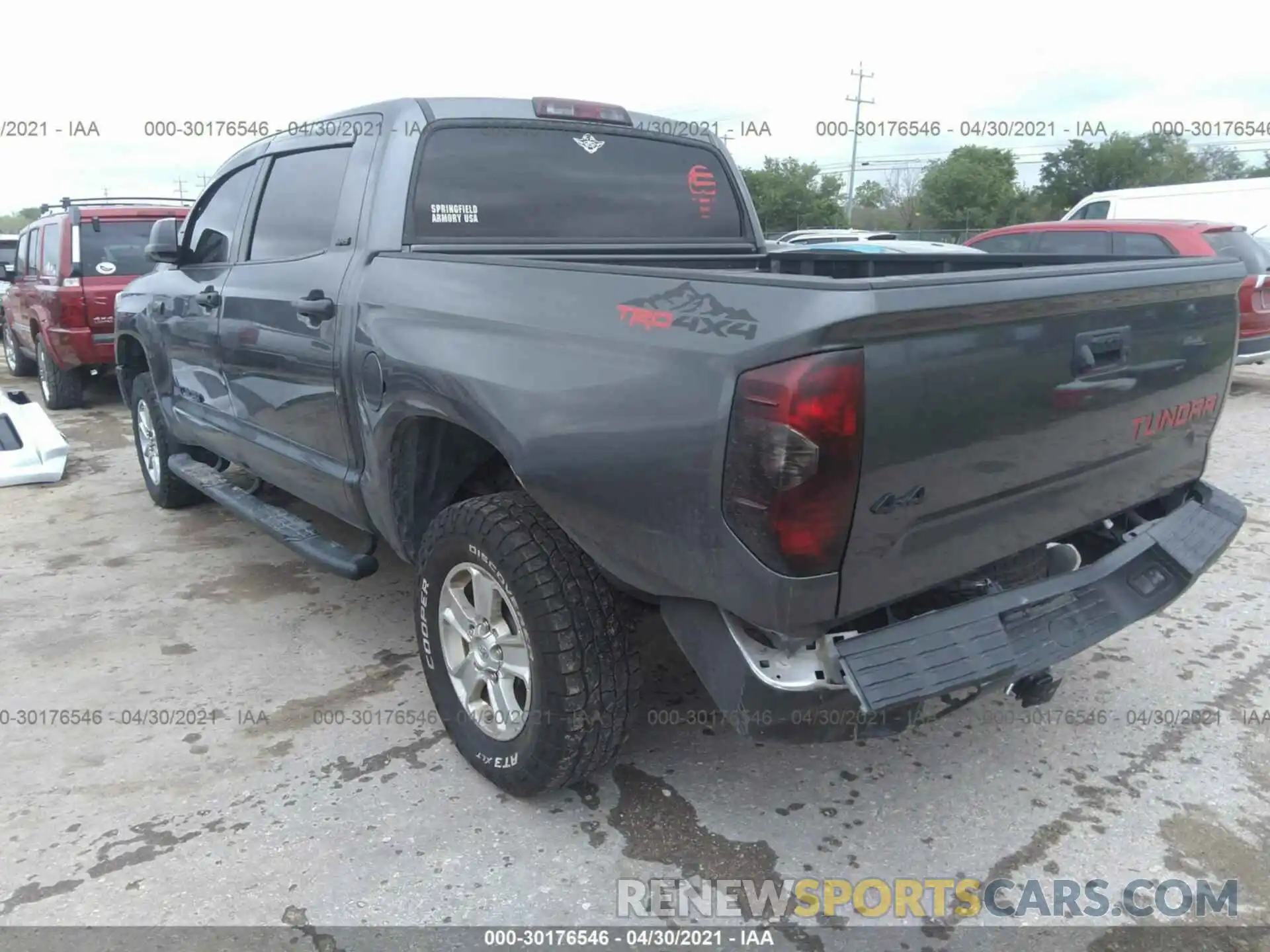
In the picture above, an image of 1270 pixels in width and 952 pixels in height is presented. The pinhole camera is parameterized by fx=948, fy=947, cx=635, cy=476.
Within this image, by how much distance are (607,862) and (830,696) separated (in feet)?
2.78

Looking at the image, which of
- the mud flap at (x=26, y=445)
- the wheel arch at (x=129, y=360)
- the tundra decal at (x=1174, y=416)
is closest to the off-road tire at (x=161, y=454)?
the wheel arch at (x=129, y=360)

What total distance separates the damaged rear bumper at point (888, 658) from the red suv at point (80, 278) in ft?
25.5

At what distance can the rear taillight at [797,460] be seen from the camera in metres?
1.85

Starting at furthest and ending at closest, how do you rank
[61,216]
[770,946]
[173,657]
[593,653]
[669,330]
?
[61,216] < [173,657] < [593,653] < [770,946] < [669,330]

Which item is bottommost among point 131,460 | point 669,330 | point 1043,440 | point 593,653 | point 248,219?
point 131,460

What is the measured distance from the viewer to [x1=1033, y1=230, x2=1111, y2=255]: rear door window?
363 inches

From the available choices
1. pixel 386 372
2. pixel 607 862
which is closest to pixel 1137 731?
pixel 607 862

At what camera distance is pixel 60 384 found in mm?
8961

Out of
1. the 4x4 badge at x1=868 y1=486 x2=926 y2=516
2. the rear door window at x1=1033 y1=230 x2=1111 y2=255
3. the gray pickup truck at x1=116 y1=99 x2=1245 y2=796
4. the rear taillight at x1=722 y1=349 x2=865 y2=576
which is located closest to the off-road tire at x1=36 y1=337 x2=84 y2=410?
the gray pickup truck at x1=116 y1=99 x2=1245 y2=796

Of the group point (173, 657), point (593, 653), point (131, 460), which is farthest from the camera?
point (131, 460)

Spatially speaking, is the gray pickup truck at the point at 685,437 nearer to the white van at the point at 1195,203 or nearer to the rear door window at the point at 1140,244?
the rear door window at the point at 1140,244

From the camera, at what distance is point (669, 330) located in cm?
207

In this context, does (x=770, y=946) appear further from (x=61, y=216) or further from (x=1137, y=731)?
(x=61, y=216)

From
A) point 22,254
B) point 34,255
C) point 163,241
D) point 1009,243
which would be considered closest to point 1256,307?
point 1009,243
